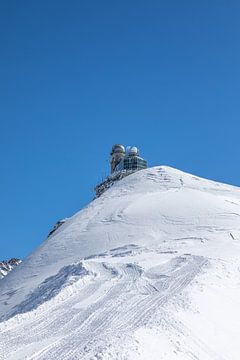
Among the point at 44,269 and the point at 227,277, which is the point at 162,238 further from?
the point at 227,277

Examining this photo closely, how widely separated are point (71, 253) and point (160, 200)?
12.6ft

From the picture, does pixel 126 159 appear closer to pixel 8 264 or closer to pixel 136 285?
pixel 8 264

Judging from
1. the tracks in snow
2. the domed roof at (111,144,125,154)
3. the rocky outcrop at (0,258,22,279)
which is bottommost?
the tracks in snow

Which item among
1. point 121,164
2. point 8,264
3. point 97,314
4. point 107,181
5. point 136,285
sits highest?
point 121,164

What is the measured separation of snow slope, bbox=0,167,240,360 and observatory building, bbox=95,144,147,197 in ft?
105

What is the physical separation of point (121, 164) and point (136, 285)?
156ft

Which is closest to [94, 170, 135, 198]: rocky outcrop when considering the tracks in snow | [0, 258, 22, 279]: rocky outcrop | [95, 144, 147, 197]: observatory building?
[95, 144, 147, 197]: observatory building

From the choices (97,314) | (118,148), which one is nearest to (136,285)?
(97,314)

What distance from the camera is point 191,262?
854 cm

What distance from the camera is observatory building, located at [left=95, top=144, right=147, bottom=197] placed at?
48.5m

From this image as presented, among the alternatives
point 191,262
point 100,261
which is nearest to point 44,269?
point 100,261

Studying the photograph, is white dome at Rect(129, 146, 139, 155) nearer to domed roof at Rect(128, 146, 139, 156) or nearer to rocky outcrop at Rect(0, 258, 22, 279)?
domed roof at Rect(128, 146, 139, 156)

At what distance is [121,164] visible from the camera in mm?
54688

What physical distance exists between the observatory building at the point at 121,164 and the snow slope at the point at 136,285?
105 feet
